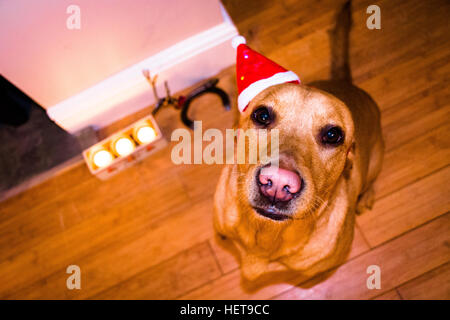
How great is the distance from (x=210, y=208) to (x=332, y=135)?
122 centimetres

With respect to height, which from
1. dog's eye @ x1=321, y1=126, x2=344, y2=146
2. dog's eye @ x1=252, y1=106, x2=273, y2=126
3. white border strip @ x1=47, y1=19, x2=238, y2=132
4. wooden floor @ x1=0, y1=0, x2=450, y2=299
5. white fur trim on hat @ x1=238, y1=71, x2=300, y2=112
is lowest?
wooden floor @ x1=0, y1=0, x2=450, y2=299

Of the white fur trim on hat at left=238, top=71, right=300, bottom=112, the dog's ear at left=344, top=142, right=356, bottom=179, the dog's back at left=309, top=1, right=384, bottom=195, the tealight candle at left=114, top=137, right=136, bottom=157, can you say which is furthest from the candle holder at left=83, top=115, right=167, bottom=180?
the dog's ear at left=344, top=142, right=356, bottom=179

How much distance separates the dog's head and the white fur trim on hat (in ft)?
0.09

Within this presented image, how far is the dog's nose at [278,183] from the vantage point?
3.97 ft

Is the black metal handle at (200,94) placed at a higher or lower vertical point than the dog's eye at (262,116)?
lower

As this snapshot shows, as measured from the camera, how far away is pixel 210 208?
2.40 meters

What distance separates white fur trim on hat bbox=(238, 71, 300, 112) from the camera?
1498 millimetres

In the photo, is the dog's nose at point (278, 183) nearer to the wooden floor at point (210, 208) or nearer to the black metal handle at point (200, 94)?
the wooden floor at point (210, 208)

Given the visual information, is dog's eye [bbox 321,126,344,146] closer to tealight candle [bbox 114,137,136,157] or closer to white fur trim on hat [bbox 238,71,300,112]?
white fur trim on hat [bbox 238,71,300,112]

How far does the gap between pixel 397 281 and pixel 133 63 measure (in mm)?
2496

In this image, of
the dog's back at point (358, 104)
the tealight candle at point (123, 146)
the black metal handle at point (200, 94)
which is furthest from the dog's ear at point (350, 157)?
the tealight candle at point (123, 146)

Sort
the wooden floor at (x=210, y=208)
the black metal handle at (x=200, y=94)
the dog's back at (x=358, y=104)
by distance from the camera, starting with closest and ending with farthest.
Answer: the dog's back at (x=358, y=104), the wooden floor at (x=210, y=208), the black metal handle at (x=200, y=94)

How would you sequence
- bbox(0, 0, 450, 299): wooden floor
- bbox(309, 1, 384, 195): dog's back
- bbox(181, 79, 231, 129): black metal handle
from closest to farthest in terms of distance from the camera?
bbox(309, 1, 384, 195): dog's back
bbox(0, 0, 450, 299): wooden floor
bbox(181, 79, 231, 129): black metal handle

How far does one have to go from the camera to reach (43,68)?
190 centimetres
